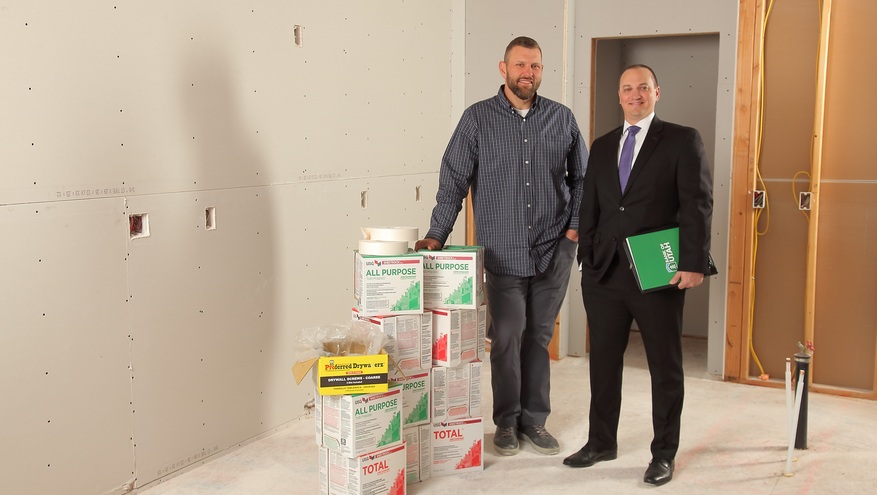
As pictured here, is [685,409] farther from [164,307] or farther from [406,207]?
[164,307]

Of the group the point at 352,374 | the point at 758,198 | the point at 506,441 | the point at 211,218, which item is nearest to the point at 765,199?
the point at 758,198

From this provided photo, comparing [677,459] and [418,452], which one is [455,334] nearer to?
[418,452]

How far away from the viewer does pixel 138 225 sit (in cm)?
321

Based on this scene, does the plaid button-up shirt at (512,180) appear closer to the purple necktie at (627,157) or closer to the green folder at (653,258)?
the purple necktie at (627,157)

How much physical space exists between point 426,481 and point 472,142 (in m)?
1.46

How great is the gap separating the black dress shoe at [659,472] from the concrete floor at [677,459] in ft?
0.11

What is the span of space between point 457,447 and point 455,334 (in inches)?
19.1

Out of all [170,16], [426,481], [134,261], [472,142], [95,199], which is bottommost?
[426,481]

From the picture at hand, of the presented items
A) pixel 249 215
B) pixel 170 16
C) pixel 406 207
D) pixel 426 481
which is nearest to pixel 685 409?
pixel 426 481

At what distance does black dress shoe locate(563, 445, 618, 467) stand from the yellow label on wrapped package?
1.03 metres

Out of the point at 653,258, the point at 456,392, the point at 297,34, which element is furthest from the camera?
the point at 297,34

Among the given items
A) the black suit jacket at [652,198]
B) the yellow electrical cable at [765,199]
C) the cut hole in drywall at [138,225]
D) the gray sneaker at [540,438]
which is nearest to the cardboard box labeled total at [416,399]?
the gray sneaker at [540,438]

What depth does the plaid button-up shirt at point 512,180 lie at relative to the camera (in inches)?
142

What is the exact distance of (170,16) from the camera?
3.27 metres
